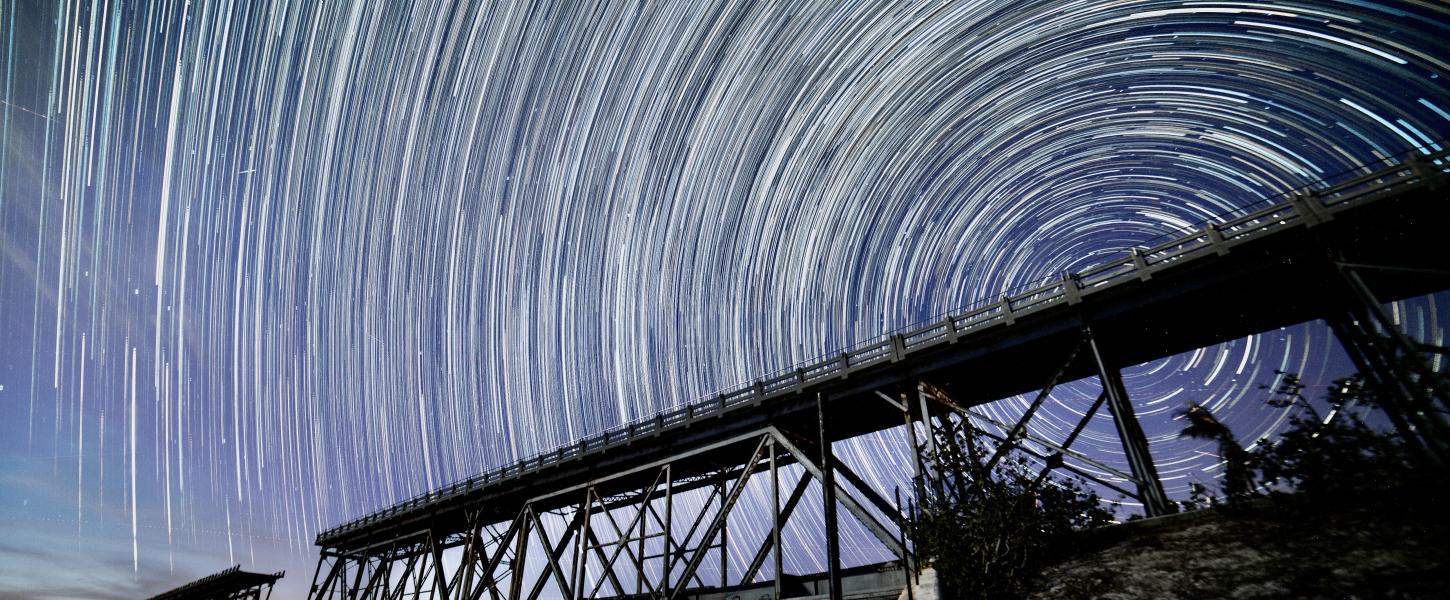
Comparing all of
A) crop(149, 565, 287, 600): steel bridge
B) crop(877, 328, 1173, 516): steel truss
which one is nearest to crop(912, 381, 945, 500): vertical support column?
crop(877, 328, 1173, 516): steel truss

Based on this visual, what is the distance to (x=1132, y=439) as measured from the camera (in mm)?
13156

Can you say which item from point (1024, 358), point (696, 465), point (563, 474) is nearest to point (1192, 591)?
point (1024, 358)

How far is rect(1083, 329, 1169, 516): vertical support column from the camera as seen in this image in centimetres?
1238

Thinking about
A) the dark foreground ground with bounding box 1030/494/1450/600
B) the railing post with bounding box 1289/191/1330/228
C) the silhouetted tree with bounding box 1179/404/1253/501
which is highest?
the railing post with bounding box 1289/191/1330/228

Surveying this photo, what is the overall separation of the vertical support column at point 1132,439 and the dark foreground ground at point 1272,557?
0.95 metres

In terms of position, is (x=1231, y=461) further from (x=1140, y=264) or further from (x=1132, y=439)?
(x=1140, y=264)

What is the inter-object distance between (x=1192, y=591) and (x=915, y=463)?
6.86 m

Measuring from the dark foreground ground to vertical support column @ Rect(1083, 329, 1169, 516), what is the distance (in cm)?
95

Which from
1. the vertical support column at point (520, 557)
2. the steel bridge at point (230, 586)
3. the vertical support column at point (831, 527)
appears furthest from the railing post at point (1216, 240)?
the steel bridge at point (230, 586)

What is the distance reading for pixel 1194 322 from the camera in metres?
15.0

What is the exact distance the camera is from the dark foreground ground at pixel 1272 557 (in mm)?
7491

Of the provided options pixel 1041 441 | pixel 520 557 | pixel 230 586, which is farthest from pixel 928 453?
pixel 230 586

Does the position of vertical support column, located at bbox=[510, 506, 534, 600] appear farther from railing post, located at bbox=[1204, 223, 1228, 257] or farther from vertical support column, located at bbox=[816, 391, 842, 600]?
railing post, located at bbox=[1204, 223, 1228, 257]

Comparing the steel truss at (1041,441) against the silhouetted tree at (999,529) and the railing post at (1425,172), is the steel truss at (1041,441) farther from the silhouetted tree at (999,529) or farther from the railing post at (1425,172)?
the railing post at (1425,172)
